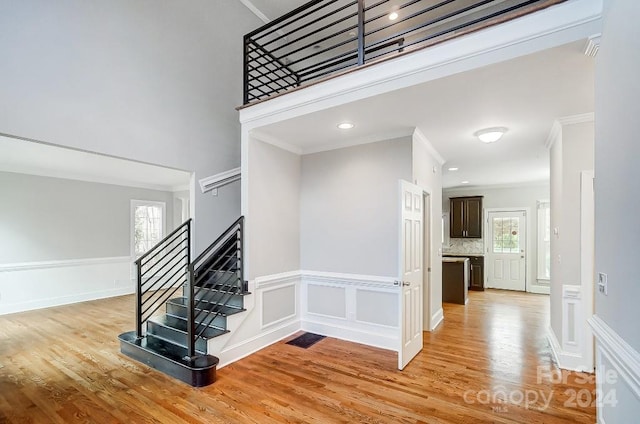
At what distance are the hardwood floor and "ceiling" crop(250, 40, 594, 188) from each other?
259 cm

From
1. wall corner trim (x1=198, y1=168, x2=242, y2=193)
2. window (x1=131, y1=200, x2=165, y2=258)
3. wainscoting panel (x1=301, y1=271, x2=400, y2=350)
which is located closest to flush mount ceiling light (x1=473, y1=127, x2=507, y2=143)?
wainscoting panel (x1=301, y1=271, x2=400, y2=350)

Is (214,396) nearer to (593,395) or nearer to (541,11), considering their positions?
(593,395)

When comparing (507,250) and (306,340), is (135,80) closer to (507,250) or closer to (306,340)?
(306,340)

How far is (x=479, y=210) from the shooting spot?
7.98m

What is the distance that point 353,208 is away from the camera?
13.3ft

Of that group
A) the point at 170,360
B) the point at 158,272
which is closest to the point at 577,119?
the point at 170,360

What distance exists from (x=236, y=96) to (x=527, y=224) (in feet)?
24.1

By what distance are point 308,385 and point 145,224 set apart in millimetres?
6279

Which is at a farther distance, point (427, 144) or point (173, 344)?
point (427, 144)

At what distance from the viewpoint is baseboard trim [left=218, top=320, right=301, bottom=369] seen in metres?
3.32

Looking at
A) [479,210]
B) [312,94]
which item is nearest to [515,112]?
[312,94]

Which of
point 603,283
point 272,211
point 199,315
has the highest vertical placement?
point 272,211

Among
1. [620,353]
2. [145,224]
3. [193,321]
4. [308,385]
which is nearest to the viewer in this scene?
[620,353]

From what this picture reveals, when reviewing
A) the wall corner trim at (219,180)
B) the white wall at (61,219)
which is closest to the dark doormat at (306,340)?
the wall corner trim at (219,180)
